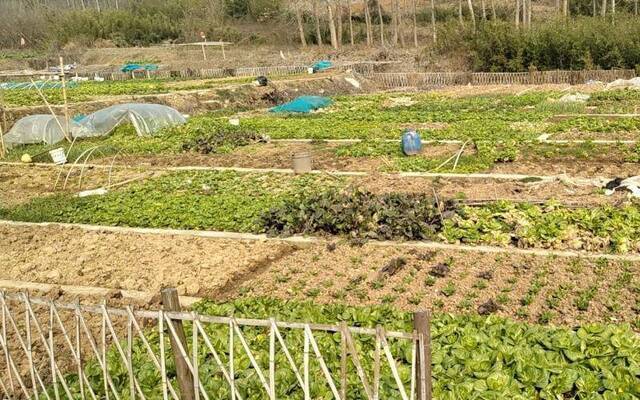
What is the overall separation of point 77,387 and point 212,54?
51.9m

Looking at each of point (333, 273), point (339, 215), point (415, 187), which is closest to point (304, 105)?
point (415, 187)

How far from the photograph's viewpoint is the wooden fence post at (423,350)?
10.3 ft

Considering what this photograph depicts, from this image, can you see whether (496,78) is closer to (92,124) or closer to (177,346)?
(92,124)

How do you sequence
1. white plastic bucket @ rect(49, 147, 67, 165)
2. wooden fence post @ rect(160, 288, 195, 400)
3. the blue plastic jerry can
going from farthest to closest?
1. white plastic bucket @ rect(49, 147, 67, 165)
2. the blue plastic jerry can
3. wooden fence post @ rect(160, 288, 195, 400)

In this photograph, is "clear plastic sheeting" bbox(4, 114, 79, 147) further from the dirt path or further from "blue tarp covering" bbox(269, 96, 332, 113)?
"blue tarp covering" bbox(269, 96, 332, 113)

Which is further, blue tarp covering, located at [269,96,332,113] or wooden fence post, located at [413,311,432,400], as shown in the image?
blue tarp covering, located at [269,96,332,113]

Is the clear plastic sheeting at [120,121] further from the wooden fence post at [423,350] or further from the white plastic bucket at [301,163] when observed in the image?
the wooden fence post at [423,350]

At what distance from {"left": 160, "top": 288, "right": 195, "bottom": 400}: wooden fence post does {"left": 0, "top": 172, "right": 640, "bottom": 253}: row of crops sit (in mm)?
4525

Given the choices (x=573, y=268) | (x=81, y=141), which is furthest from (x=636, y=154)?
(x=81, y=141)

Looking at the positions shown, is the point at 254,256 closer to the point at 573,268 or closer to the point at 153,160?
the point at 573,268

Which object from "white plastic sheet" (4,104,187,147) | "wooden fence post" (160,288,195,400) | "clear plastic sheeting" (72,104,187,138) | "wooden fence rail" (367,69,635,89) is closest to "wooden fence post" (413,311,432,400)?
"wooden fence post" (160,288,195,400)

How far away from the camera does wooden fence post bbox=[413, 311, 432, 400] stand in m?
3.12

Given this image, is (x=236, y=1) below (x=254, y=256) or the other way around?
the other way around

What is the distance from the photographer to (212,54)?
178 feet
